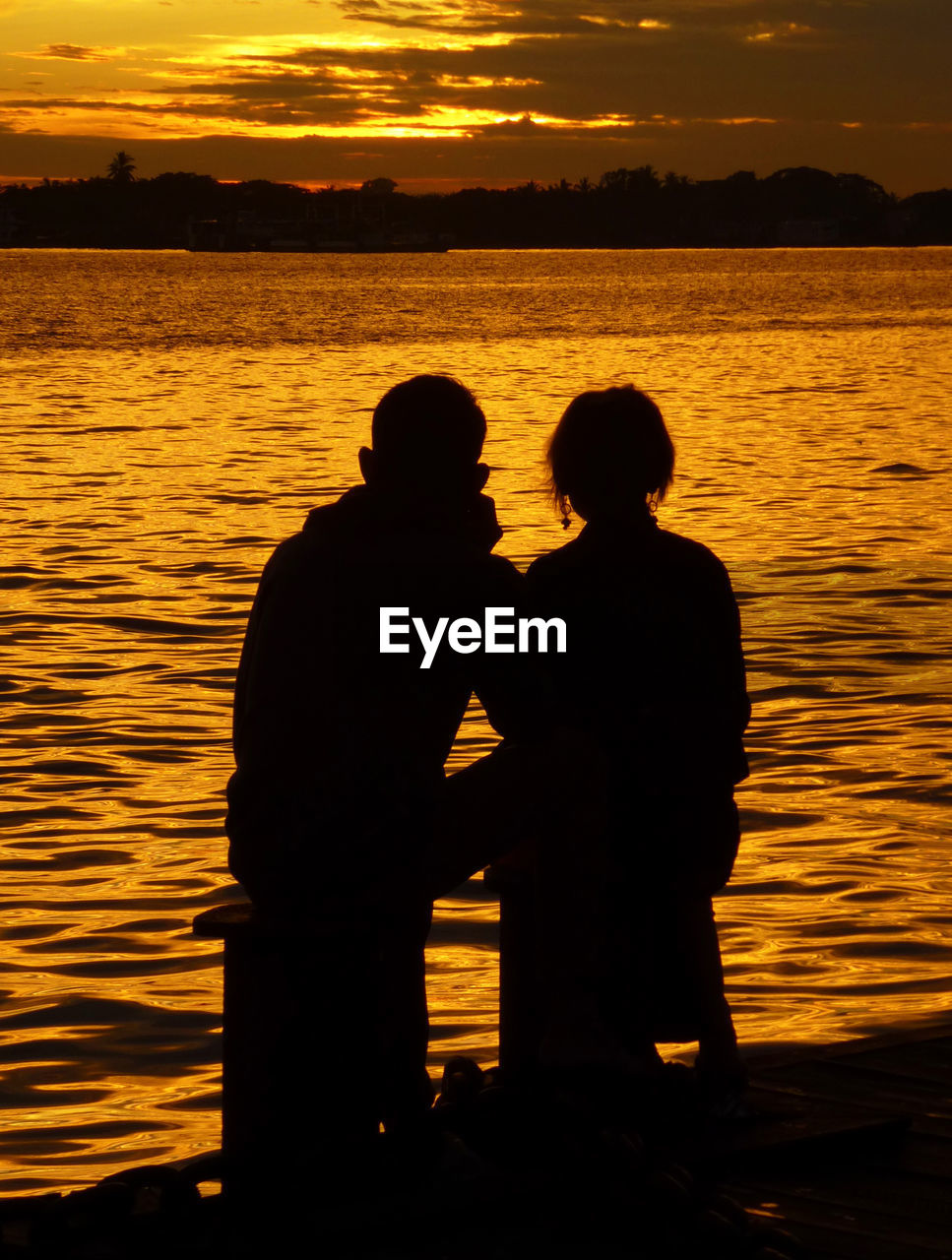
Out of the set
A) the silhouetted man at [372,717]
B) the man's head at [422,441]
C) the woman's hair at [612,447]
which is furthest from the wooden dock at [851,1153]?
the man's head at [422,441]

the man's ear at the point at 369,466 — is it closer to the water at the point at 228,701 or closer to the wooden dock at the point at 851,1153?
the wooden dock at the point at 851,1153

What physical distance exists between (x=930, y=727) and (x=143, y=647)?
539 centimetres

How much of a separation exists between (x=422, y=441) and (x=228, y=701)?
24.6ft

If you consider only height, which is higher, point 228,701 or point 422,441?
point 422,441

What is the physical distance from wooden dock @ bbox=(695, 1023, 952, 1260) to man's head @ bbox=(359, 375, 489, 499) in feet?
4.86

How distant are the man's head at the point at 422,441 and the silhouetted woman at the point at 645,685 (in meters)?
0.43

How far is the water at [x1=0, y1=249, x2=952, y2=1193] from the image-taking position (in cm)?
586

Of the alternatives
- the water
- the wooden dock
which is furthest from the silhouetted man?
the water

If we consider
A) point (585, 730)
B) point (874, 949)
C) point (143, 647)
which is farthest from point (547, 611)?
point (143, 647)

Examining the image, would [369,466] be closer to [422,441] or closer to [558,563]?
[422,441]

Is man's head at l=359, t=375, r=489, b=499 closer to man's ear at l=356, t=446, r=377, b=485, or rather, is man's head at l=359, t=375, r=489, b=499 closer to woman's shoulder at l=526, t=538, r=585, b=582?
man's ear at l=356, t=446, r=377, b=485

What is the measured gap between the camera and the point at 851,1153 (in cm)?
380

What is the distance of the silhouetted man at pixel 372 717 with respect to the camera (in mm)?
3492

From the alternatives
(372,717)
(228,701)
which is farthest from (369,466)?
(228,701)
